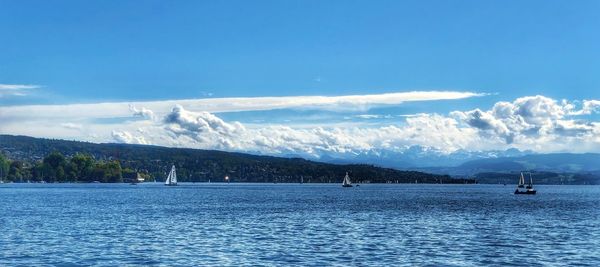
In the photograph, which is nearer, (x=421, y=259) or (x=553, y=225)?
(x=421, y=259)

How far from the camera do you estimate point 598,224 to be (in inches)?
4323

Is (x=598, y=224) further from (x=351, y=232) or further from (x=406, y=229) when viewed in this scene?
(x=351, y=232)

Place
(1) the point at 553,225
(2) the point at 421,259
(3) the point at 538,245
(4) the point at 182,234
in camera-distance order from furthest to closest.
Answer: (1) the point at 553,225
(4) the point at 182,234
(3) the point at 538,245
(2) the point at 421,259

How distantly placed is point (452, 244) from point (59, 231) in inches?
1857

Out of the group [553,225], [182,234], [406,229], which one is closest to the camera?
[182,234]

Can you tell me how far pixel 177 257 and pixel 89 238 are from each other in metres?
20.5

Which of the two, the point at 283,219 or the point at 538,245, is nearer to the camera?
the point at 538,245

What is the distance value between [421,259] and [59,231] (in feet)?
155

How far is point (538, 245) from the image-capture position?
257 feet

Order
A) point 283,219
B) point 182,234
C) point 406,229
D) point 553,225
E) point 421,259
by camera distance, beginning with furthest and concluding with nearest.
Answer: point 283,219
point 553,225
point 406,229
point 182,234
point 421,259

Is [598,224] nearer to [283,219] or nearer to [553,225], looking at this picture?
[553,225]

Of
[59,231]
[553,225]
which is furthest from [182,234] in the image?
[553,225]

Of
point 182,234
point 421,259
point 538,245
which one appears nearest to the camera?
point 421,259

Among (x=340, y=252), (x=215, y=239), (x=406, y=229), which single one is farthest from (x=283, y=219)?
(x=340, y=252)
